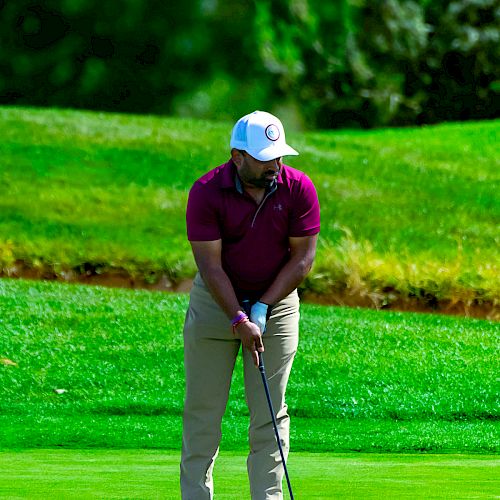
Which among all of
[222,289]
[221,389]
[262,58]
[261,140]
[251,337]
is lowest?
[221,389]

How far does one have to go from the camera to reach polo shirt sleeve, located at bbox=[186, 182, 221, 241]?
16.5 feet

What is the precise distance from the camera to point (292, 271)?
511 centimetres

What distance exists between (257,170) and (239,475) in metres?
1.87

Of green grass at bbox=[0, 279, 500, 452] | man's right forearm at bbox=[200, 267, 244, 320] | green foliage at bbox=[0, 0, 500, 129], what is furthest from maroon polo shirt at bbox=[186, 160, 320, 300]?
green foliage at bbox=[0, 0, 500, 129]

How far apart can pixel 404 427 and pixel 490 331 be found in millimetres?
3306

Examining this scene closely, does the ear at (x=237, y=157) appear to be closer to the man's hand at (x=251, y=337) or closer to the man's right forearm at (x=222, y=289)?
the man's right forearm at (x=222, y=289)

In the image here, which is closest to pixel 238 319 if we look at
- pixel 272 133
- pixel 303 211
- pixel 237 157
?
pixel 303 211

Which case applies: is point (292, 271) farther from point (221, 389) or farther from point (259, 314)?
point (221, 389)

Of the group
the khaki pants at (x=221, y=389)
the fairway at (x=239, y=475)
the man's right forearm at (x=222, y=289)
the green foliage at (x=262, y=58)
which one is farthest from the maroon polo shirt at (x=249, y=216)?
the green foliage at (x=262, y=58)

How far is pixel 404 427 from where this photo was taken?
889cm

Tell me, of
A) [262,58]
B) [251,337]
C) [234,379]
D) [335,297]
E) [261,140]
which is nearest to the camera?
[261,140]

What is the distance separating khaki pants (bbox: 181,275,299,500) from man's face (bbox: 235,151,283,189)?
1.65 ft

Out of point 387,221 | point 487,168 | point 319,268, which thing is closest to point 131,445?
point 319,268

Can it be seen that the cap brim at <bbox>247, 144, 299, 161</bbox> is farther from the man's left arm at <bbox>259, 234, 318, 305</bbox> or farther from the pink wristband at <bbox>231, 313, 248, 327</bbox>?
the pink wristband at <bbox>231, 313, 248, 327</bbox>
